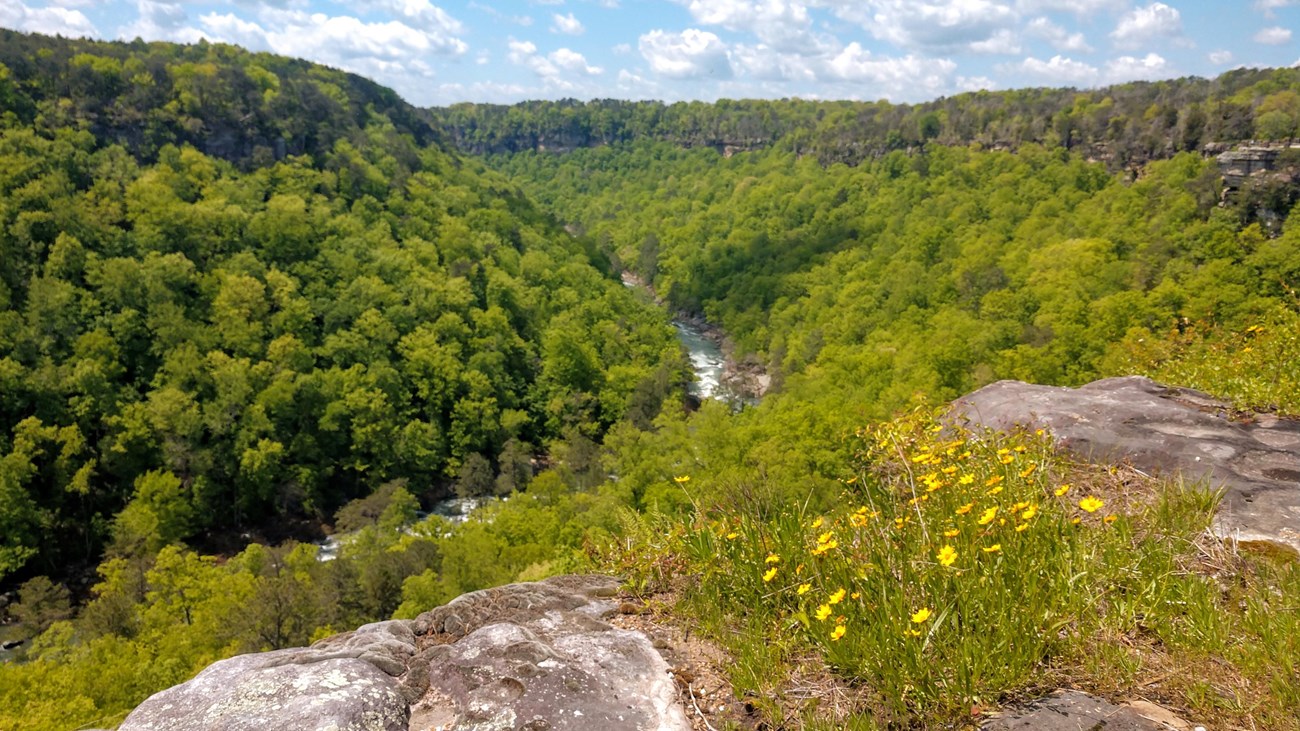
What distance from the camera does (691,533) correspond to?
524 centimetres

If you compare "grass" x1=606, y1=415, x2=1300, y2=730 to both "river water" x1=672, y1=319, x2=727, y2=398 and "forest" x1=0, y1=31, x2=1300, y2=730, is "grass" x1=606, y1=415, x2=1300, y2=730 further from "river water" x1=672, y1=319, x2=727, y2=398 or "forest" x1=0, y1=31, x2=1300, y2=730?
"river water" x1=672, y1=319, x2=727, y2=398

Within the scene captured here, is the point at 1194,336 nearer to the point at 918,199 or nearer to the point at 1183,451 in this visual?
the point at 1183,451

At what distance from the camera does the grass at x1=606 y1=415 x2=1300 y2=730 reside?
3516 mm

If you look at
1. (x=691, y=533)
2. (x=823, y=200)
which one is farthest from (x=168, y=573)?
(x=823, y=200)

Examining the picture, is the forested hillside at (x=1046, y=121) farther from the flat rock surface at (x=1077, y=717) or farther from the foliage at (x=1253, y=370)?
the flat rock surface at (x=1077, y=717)

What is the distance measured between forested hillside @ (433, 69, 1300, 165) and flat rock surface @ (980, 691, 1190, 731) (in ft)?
213

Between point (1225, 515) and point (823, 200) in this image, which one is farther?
point (823, 200)

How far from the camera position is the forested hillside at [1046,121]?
6275 cm

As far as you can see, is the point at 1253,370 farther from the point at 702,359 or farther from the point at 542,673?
the point at 702,359

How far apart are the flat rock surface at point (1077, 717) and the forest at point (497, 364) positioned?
154mm

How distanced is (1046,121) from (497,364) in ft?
247

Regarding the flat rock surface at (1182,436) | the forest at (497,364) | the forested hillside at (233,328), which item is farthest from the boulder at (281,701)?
the forested hillside at (233,328)

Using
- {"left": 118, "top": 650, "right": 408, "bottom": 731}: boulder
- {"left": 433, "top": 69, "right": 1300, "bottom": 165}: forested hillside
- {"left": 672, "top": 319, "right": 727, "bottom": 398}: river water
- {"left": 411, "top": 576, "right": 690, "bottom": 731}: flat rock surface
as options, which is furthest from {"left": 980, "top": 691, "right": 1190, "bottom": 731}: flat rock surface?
{"left": 433, "top": 69, "right": 1300, "bottom": 165}: forested hillside

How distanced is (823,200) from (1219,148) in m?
52.2
